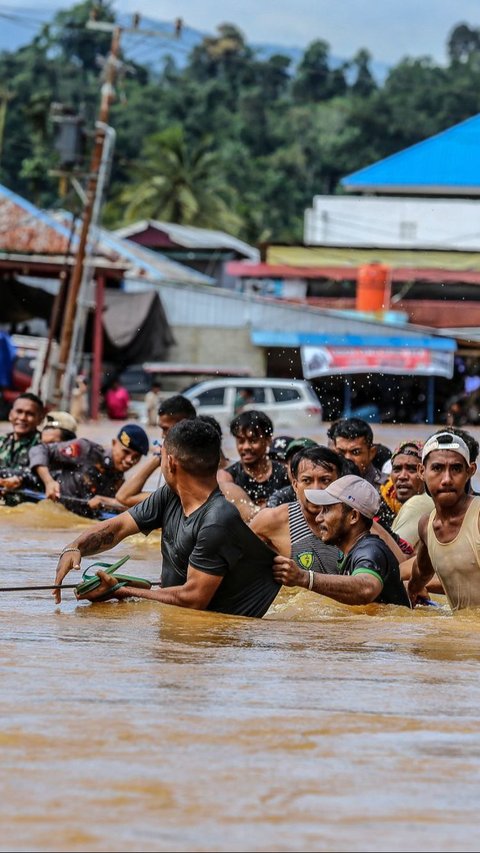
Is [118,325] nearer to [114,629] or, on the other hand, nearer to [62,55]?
[114,629]

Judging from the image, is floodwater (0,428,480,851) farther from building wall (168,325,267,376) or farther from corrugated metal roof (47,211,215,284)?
building wall (168,325,267,376)

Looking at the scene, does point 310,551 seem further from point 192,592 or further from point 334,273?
point 334,273

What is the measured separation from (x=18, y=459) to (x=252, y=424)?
11.4 ft

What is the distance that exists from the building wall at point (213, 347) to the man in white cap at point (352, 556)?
108 feet

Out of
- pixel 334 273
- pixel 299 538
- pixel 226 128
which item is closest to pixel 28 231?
pixel 334 273

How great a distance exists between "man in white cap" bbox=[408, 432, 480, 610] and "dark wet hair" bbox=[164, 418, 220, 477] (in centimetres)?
113

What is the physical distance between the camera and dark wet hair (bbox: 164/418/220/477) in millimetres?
6887

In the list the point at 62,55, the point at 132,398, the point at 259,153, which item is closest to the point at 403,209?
the point at 132,398

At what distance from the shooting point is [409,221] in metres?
52.5

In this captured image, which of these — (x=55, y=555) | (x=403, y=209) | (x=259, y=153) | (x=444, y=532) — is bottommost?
(x=55, y=555)

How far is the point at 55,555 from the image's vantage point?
11.3 m

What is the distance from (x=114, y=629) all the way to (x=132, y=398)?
32140 millimetres

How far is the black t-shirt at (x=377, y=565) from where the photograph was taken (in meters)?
6.98

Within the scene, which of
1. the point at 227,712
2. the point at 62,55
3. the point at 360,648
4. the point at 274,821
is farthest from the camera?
the point at 62,55
